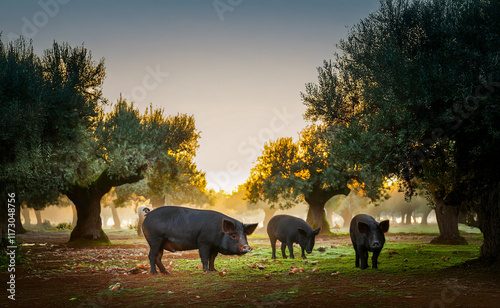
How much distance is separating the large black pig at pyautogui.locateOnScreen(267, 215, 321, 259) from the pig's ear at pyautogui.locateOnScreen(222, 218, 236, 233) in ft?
21.4

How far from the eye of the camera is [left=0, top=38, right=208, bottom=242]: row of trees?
1814 cm

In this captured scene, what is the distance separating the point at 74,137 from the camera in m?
21.7

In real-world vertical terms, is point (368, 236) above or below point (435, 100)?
below

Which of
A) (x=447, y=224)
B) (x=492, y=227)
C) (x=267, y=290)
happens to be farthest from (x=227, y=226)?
(x=447, y=224)

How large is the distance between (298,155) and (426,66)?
3206 cm

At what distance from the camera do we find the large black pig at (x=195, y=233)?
485 inches

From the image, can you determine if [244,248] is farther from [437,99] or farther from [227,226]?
[437,99]

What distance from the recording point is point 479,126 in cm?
1123

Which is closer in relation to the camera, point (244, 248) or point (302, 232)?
point (244, 248)

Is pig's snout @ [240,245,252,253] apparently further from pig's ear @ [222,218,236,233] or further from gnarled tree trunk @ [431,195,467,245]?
gnarled tree trunk @ [431,195,467,245]

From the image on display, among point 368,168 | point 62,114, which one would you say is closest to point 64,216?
point 62,114

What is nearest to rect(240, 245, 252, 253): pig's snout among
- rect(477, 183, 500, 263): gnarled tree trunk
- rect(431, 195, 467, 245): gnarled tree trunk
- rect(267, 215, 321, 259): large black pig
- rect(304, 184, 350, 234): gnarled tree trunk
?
rect(267, 215, 321, 259): large black pig

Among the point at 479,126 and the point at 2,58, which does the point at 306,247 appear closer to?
the point at 479,126

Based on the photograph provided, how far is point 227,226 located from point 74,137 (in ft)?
44.4
